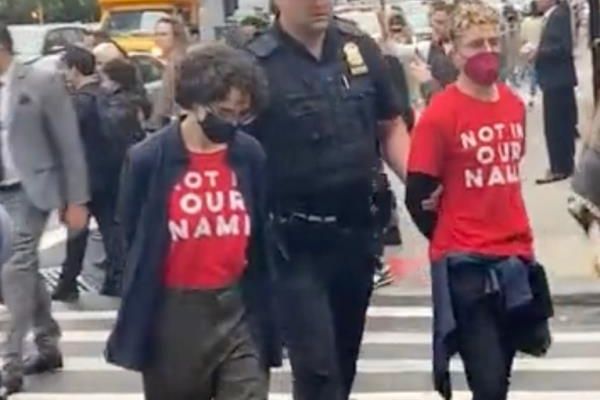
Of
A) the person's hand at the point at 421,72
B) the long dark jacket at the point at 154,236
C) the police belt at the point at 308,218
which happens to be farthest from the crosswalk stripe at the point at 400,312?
the long dark jacket at the point at 154,236

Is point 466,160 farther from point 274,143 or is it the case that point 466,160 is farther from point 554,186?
point 554,186

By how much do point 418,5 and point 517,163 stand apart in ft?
123

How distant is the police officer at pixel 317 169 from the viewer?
700 centimetres

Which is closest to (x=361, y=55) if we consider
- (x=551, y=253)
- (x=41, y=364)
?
(x=41, y=364)

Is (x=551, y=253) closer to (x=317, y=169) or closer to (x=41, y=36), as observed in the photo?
(x=317, y=169)

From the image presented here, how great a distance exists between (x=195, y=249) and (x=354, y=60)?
3.59 ft

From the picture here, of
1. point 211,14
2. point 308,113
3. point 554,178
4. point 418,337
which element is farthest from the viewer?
point 211,14

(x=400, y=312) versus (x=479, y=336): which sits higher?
(x=479, y=336)

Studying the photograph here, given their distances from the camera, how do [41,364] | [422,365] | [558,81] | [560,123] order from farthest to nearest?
[560,123], [558,81], [422,365], [41,364]

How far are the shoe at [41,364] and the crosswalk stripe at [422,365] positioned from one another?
7.2 inches

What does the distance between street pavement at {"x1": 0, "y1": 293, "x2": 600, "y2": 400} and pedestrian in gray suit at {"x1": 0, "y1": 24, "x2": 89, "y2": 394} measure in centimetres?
49

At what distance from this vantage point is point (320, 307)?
23.0 feet

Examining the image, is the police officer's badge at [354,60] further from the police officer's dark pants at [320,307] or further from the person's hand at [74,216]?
the person's hand at [74,216]

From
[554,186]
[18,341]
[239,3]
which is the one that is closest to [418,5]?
[239,3]
